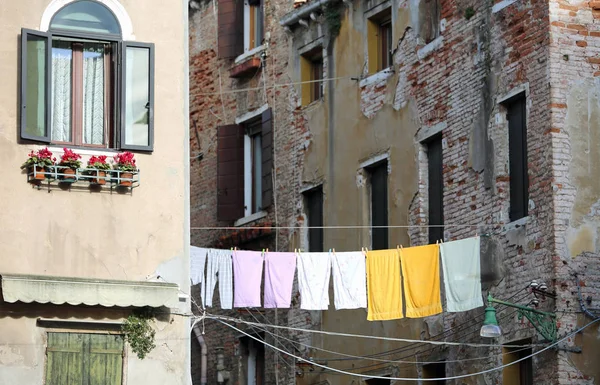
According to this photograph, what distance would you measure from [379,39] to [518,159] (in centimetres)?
516

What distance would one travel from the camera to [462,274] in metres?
21.4

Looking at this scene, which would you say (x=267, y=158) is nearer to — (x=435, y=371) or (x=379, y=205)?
(x=379, y=205)

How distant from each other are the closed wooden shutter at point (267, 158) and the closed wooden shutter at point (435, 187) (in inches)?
199

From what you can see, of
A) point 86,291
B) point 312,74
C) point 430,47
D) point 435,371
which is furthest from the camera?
point 312,74

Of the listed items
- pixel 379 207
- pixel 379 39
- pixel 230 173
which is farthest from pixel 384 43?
pixel 230 173

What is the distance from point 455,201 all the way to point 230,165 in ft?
24.6

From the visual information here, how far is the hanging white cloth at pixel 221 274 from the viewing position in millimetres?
21828

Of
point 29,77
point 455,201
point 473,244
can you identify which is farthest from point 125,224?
point 455,201

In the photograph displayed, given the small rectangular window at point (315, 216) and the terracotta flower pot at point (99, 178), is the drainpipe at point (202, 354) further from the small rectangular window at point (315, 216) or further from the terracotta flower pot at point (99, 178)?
the terracotta flower pot at point (99, 178)

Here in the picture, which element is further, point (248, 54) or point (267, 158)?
point (248, 54)

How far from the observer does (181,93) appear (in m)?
18.0

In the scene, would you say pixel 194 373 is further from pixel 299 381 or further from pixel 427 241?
pixel 427 241

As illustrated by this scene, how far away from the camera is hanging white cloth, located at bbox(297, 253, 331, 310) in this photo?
861 inches

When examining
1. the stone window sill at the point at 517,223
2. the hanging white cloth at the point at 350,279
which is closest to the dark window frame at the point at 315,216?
the hanging white cloth at the point at 350,279
